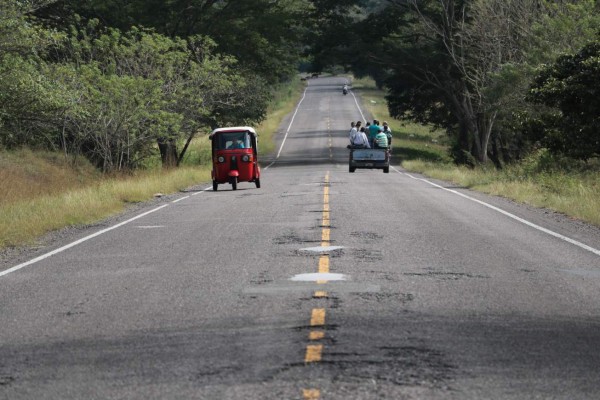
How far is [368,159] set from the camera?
4291 centimetres

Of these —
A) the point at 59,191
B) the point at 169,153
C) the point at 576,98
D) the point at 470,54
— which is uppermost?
the point at 470,54

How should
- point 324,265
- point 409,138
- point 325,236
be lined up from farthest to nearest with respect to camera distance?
point 409,138
point 325,236
point 324,265

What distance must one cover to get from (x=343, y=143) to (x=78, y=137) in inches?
1573

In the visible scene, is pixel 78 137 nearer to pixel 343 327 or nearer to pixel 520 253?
pixel 520 253

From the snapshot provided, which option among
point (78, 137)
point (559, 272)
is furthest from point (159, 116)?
point (559, 272)

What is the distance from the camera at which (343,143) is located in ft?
257

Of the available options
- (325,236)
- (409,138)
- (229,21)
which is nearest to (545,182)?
(325,236)

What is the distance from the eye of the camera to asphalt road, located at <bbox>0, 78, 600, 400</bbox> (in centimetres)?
709

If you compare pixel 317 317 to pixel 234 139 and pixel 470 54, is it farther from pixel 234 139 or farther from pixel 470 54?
pixel 470 54

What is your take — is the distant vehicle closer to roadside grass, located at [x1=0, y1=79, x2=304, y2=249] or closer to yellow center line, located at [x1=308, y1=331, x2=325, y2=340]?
roadside grass, located at [x1=0, y1=79, x2=304, y2=249]

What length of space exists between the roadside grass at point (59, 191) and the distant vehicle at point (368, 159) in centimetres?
577

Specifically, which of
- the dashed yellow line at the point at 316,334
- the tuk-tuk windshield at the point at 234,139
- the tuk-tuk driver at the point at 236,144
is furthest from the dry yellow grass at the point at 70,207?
the dashed yellow line at the point at 316,334

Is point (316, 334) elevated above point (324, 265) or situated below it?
above

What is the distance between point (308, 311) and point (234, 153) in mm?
21729
